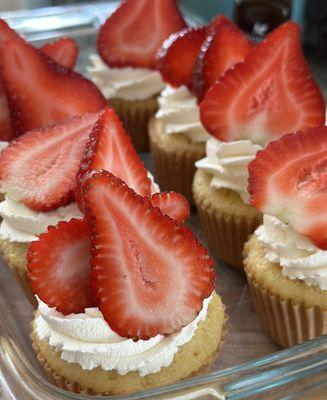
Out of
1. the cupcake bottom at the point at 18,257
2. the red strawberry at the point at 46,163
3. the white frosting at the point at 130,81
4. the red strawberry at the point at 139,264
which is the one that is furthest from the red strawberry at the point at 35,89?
the red strawberry at the point at 139,264

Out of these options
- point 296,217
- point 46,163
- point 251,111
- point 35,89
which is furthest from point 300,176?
point 35,89

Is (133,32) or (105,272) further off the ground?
(105,272)

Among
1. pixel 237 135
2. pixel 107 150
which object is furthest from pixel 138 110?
pixel 107 150

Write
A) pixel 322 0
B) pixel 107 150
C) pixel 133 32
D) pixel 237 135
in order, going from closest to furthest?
pixel 107 150 → pixel 237 135 → pixel 133 32 → pixel 322 0

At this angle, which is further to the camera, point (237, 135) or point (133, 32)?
point (133, 32)

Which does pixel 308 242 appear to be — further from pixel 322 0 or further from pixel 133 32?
pixel 322 0

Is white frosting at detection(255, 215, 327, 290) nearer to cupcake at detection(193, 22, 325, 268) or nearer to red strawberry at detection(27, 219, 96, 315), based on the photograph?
cupcake at detection(193, 22, 325, 268)
